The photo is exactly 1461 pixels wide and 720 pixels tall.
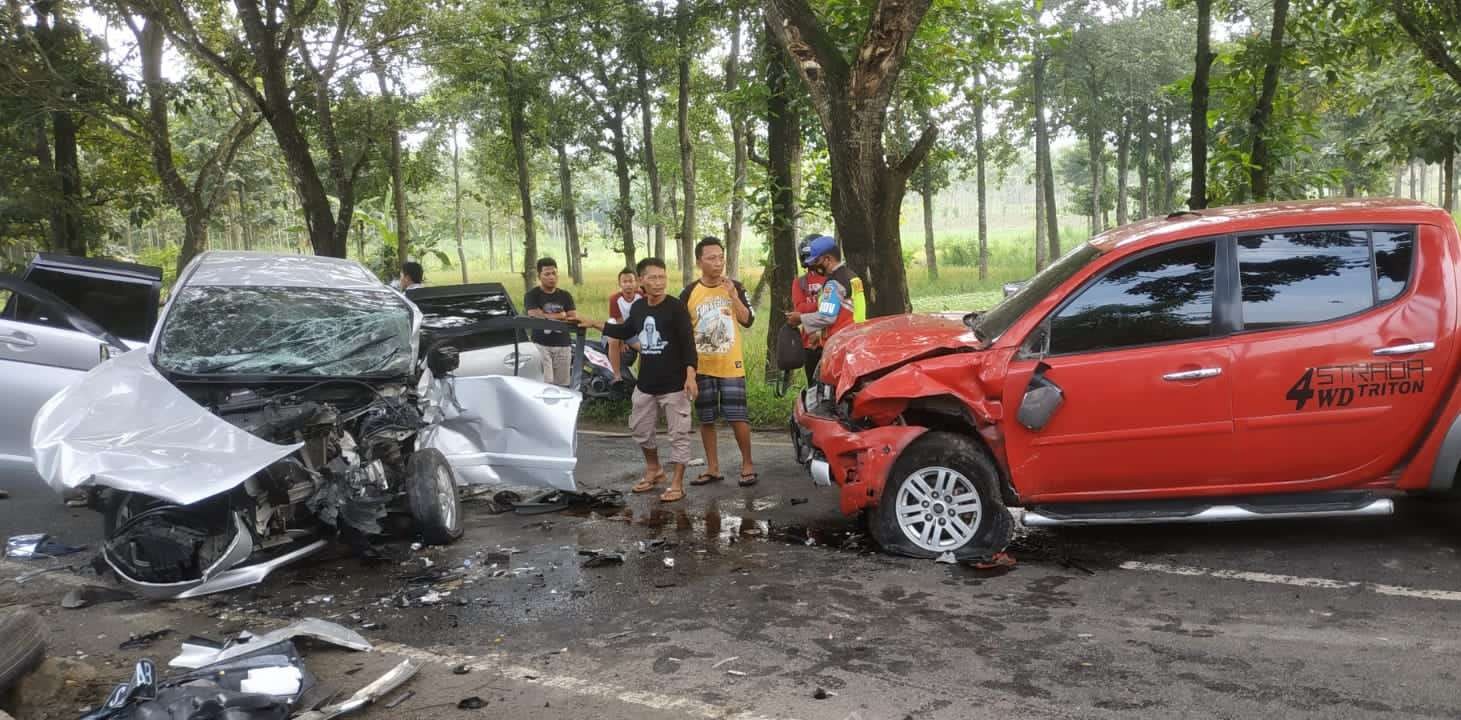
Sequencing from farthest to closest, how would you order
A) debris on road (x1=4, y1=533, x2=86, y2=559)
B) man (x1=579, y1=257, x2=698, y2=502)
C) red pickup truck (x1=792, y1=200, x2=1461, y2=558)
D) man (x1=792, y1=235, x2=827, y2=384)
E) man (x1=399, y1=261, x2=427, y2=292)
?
man (x1=399, y1=261, x2=427, y2=292) → man (x1=792, y1=235, x2=827, y2=384) → man (x1=579, y1=257, x2=698, y2=502) → debris on road (x1=4, y1=533, x2=86, y2=559) → red pickup truck (x1=792, y1=200, x2=1461, y2=558)

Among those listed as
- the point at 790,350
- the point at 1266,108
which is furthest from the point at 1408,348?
the point at 1266,108

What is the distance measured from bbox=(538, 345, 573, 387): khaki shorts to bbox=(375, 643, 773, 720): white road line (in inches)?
264

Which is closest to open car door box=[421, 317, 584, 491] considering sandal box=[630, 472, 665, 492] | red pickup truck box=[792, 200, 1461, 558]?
sandal box=[630, 472, 665, 492]

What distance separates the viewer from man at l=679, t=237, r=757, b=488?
754 centimetres

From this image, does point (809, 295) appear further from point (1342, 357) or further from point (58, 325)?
point (58, 325)

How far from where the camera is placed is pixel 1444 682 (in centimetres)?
382

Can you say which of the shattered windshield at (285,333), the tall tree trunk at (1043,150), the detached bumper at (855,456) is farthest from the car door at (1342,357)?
the tall tree trunk at (1043,150)

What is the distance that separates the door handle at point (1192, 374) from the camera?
17.2 feet

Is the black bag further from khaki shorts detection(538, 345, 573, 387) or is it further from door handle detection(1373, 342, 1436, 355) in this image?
door handle detection(1373, 342, 1436, 355)

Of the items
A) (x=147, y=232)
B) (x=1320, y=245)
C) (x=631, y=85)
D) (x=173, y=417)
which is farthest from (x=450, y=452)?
(x=147, y=232)

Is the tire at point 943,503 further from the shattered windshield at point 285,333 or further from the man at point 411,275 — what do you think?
the man at point 411,275

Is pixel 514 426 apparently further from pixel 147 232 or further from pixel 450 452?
pixel 147 232

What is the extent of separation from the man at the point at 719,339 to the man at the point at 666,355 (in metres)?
0.17

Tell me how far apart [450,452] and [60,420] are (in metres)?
2.30
